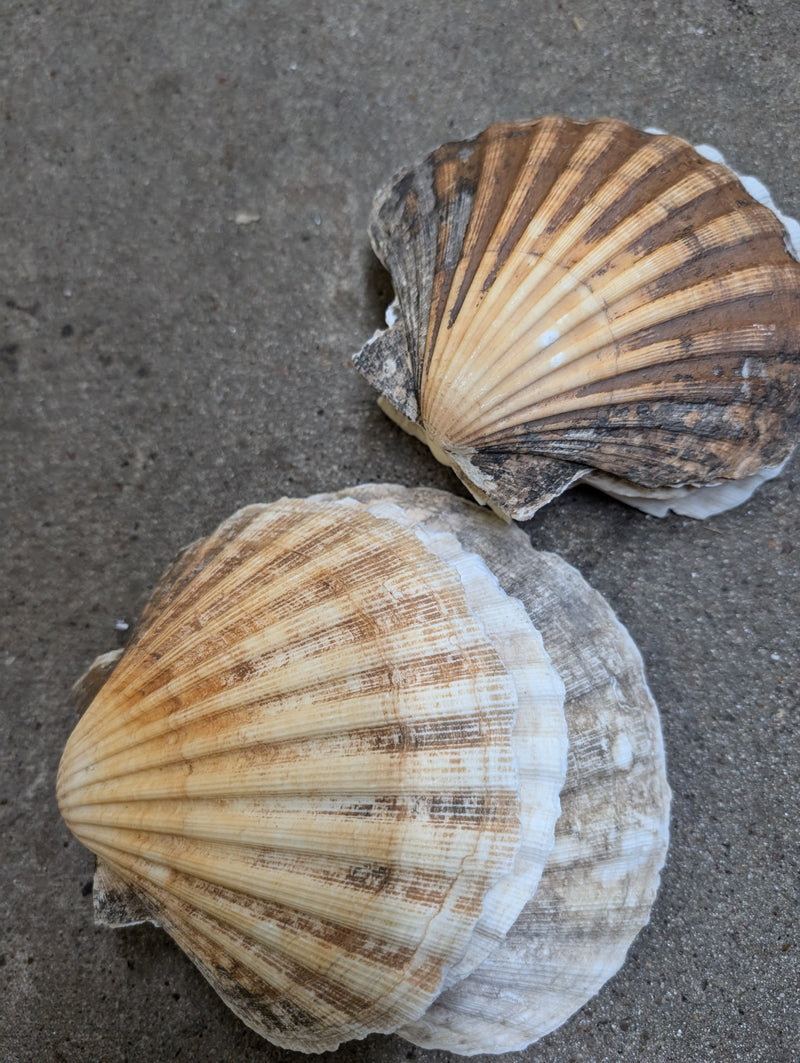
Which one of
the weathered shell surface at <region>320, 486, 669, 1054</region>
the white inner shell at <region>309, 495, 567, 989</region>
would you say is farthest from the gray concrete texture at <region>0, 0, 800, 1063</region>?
the white inner shell at <region>309, 495, 567, 989</region>

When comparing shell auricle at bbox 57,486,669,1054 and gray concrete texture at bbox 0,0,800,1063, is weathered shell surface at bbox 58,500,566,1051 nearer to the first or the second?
shell auricle at bbox 57,486,669,1054

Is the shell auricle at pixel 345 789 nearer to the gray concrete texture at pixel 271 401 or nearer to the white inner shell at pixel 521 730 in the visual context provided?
the white inner shell at pixel 521 730

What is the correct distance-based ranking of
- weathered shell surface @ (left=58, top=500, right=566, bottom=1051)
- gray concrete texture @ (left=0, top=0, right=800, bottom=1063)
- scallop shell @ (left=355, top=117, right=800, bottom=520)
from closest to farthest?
weathered shell surface @ (left=58, top=500, right=566, bottom=1051)
scallop shell @ (left=355, top=117, right=800, bottom=520)
gray concrete texture @ (left=0, top=0, right=800, bottom=1063)

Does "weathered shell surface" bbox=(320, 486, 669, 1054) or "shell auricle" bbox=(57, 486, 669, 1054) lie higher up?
"shell auricle" bbox=(57, 486, 669, 1054)

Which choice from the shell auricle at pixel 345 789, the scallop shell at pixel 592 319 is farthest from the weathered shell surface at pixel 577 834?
the scallop shell at pixel 592 319

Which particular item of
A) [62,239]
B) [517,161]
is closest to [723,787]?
[517,161]

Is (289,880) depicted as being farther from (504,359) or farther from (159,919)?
(504,359)
